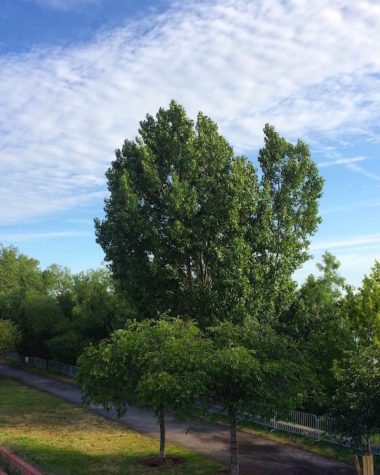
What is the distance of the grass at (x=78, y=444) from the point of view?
1859 cm

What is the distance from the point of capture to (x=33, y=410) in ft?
99.7

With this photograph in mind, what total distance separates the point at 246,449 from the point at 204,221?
10.4 metres

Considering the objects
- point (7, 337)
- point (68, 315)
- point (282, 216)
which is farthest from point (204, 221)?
point (68, 315)

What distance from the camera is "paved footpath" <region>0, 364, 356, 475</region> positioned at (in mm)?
18875

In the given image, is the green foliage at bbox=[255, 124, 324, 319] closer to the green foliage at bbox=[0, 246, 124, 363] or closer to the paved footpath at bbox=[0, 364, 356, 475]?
the paved footpath at bbox=[0, 364, 356, 475]

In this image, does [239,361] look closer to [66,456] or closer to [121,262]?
[66,456]

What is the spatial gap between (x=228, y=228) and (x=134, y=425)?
38.6ft

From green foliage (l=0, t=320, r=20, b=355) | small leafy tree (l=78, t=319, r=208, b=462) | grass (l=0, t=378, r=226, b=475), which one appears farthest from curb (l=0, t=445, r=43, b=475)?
green foliage (l=0, t=320, r=20, b=355)

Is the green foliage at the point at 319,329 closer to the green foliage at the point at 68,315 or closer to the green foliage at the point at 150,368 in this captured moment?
the green foliage at the point at 150,368

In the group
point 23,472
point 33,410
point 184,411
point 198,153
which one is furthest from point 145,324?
point 33,410

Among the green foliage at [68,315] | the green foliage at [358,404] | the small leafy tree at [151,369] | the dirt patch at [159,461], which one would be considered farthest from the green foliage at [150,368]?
the green foliage at [68,315]

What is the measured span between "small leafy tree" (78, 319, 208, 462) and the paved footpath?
2744 mm

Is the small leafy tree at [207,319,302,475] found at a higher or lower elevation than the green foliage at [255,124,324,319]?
lower

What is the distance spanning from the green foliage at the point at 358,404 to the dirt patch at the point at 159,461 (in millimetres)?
7383
